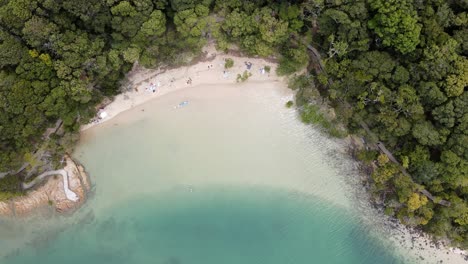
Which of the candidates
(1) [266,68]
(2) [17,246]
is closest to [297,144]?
(1) [266,68]

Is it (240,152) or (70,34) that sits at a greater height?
(70,34)

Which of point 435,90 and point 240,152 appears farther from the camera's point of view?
point 240,152

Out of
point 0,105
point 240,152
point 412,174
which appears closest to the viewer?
point 0,105

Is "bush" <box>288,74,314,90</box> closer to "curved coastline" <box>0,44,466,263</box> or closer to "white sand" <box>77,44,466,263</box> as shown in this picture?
"white sand" <box>77,44,466,263</box>

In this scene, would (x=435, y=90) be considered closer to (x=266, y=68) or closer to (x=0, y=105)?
(x=266, y=68)

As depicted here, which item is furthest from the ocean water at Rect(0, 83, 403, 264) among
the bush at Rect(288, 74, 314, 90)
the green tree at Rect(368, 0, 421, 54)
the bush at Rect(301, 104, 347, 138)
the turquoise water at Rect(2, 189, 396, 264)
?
the green tree at Rect(368, 0, 421, 54)

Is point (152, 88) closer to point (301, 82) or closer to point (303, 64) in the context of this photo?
point (301, 82)
